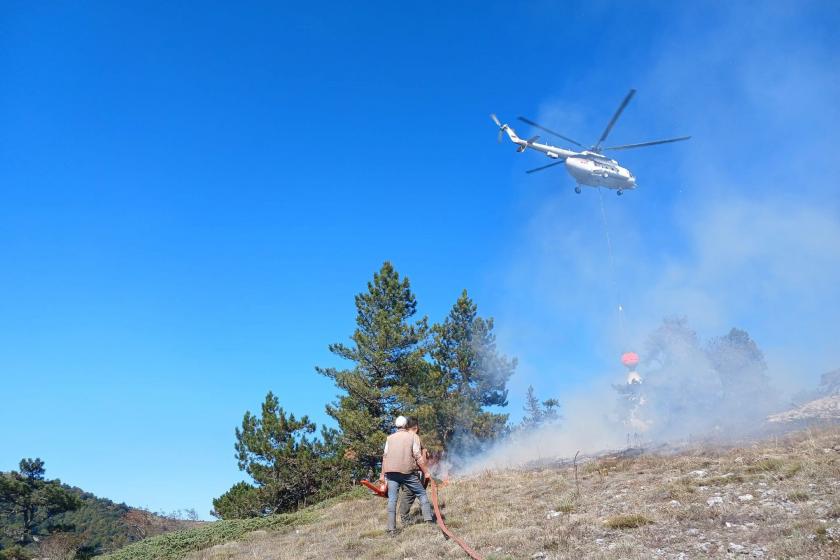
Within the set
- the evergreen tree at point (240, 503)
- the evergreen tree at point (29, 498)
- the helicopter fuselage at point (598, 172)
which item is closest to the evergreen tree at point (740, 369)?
the helicopter fuselage at point (598, 172)

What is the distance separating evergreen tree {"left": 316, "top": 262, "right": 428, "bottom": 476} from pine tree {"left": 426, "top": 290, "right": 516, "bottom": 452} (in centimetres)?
179

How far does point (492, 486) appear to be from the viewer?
14594mm

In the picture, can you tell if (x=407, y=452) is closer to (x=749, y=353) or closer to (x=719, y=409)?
(x=719, y=409)

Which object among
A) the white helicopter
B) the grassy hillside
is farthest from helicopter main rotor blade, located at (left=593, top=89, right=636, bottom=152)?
the grassy hillside

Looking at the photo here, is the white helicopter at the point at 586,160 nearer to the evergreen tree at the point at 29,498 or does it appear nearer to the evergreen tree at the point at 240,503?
the evergreen tree at the point at 240,503

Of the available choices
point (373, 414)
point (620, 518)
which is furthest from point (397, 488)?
point (373, 414)

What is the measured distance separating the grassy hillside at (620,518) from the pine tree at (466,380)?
15.0 meters

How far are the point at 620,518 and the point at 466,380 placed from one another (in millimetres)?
25229

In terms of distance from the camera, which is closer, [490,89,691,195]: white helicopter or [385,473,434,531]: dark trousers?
[385,473,434,531]: dark trousers

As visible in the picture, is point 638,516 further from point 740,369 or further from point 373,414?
point 740,369

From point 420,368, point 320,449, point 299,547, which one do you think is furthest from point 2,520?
point 299,547

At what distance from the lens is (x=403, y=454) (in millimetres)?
10531

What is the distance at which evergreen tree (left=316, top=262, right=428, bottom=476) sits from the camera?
87.5 feet

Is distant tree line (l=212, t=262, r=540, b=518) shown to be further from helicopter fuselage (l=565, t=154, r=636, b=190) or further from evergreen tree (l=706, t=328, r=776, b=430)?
evergreen tree (l=706, t=328, r=776, b=430)
